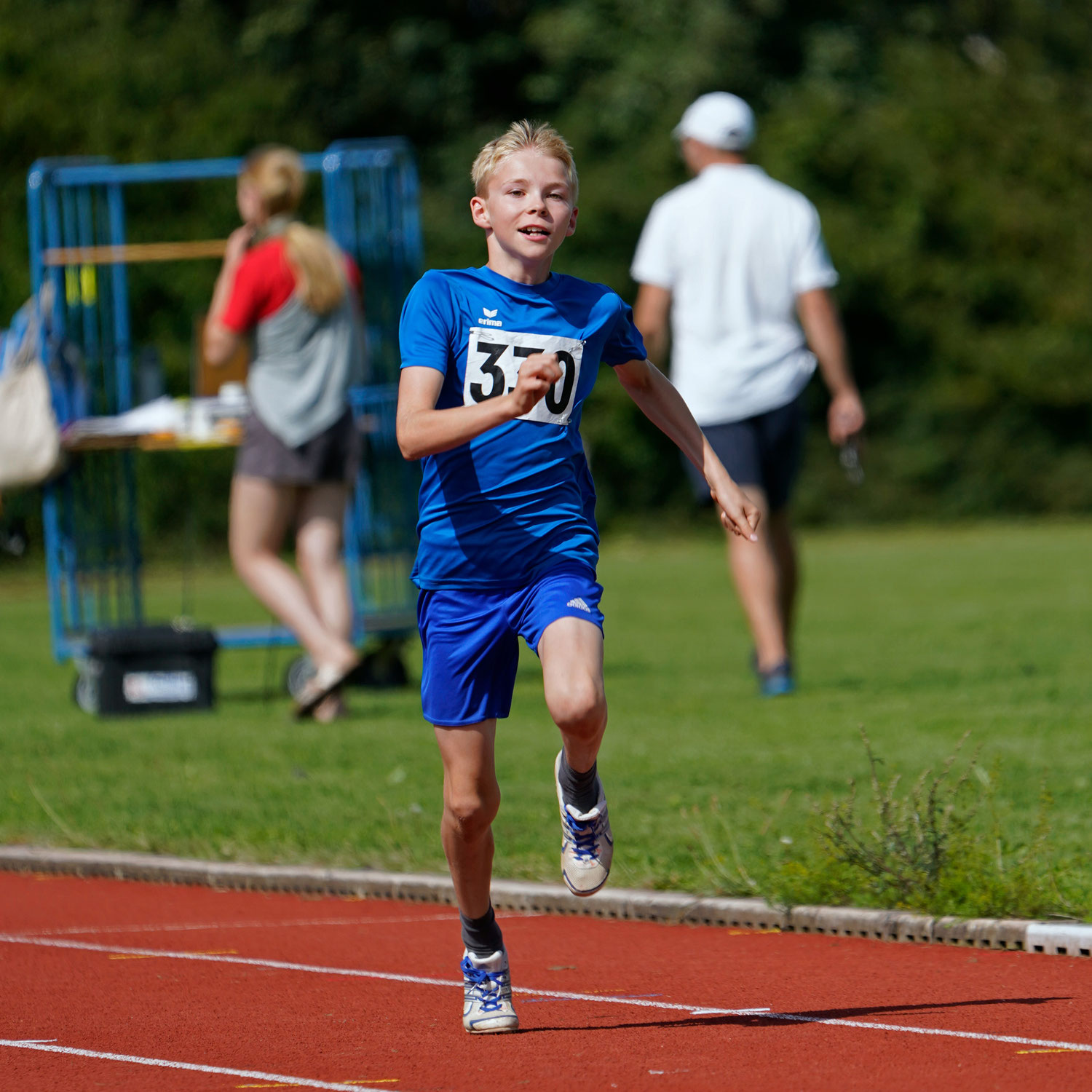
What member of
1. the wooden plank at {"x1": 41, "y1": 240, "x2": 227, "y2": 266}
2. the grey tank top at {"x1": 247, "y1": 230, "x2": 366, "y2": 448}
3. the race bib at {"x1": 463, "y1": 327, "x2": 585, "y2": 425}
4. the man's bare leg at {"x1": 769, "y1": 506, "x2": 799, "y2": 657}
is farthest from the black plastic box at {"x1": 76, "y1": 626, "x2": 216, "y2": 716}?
the race bib at {"x1": 463, "y1": 327, "x2": 585, "y2": 425}

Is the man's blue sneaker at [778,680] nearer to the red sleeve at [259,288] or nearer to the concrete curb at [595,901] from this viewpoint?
the red sleeve at [259,288]

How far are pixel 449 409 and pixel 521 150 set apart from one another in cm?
61

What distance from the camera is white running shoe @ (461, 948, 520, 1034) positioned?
174 inches

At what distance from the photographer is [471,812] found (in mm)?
4418

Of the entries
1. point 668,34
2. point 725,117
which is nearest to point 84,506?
point 725,117

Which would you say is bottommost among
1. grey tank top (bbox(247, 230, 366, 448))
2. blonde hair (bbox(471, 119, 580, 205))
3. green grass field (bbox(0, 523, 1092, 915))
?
green grass field (bbox(0, 523, 1092, 915))

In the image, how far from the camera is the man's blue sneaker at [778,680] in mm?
9539

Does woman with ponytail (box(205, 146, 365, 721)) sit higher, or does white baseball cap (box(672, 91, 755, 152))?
white baseball cap (box(672, 91, 755, 152))

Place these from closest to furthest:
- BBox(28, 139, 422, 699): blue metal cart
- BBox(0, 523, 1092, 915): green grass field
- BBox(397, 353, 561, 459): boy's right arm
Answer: BBox(397, 353, 561, 459): boy's right arm < BBox(0, 523, 1092, 915): green grass field < BBox(28, 139, 422, 699): blue metal cart

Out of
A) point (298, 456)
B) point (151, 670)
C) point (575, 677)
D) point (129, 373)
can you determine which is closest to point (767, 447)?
point (298, 456)

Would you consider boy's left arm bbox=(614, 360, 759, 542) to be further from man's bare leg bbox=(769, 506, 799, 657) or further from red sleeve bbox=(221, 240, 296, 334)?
red sleeve bbox=(221, 240, 296, 334)

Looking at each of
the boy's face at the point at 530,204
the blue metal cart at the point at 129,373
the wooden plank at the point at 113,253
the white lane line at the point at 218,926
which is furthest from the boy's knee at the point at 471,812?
the wooden plank at the point at 113,253

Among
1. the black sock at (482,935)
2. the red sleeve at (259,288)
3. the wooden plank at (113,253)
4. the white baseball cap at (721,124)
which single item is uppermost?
the white baseball cap at (721,124)

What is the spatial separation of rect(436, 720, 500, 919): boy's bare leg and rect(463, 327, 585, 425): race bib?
69 cm
